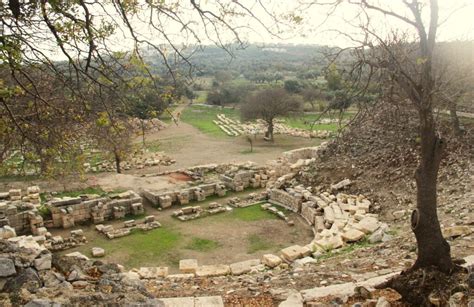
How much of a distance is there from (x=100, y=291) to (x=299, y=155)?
67.2ft

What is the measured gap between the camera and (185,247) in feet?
45.2

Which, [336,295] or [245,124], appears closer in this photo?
[336,295]

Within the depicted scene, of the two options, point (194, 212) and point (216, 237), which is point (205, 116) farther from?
point (216, 237)

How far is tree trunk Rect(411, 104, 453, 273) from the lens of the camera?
6.12 meters

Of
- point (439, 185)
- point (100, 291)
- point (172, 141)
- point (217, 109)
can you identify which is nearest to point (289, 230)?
point (439, 185)

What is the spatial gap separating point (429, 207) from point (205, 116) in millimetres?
44117

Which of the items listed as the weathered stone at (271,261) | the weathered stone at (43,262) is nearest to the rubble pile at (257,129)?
the weathered stone at (271,261)

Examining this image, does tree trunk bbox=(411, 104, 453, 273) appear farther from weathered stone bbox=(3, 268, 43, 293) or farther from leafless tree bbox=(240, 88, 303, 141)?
leafless tree bbox=(240, 88, 303, 141)

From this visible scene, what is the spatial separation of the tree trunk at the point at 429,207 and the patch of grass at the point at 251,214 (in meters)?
10.3

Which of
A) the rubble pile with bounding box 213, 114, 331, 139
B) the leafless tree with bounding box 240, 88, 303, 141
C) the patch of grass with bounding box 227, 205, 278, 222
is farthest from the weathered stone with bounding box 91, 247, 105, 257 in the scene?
the rubble pile with bounding box 213, 114, 331, 139

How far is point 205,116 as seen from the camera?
49500mm

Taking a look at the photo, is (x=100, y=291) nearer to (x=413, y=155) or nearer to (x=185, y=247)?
(x=185, y=247)

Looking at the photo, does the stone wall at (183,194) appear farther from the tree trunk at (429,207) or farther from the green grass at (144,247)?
the tree trunk at (429,207)

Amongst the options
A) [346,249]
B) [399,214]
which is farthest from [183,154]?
[346,249]
